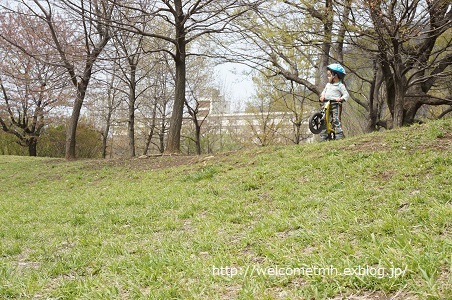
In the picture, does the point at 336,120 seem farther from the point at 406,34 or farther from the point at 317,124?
the point at 406,34

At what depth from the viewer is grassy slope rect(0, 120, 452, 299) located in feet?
7.08

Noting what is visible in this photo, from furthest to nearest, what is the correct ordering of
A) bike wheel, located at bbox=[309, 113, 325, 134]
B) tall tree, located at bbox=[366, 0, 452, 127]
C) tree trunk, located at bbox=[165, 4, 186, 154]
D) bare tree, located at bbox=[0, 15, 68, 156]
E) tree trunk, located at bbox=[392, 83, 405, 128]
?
bare tree, located at bbox=[0, 15, 68, 156] < tree trunk, located at bbox=[165, 4, 186, 154] < tree trunk, located at bbox=[392, 83, 405, 128] < tall tree, located at bbox=[366, 0, 452, 127] < bike wheel, located at bbox=[309, 113, 325, 134]

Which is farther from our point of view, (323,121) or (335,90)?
(323,121)

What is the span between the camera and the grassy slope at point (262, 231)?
2.16 metres

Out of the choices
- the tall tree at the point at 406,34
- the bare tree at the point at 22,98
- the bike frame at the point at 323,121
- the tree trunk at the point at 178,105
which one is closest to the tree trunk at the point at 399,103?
the tall tree at the point at 406,34

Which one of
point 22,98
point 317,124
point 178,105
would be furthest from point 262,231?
point 22,98

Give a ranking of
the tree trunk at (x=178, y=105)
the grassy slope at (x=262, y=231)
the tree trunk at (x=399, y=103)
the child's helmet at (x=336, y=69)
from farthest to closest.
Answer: the tree trunk at (x=178, y=105) < the tree trunk at (x=399, y=103) < the child's helmet at (x=336, y=69) < the grassy slope at (x=262, y=231)

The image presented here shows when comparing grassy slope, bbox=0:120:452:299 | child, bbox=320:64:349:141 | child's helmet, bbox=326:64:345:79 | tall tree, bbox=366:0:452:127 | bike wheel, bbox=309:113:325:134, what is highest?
tall tree, bbox=366:0:452:127

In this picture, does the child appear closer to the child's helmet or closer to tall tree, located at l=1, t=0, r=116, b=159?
the child's helmet

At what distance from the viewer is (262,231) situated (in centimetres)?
326

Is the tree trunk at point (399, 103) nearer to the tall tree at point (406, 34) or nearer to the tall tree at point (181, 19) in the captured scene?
the tall tree at point (406, 34)

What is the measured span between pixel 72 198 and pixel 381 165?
6145mm

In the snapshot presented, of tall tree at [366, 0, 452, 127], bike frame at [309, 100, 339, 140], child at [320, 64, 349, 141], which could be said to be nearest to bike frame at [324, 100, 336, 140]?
bike frame at [309, 100, 339, 140]

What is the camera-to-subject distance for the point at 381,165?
477 centimetres
